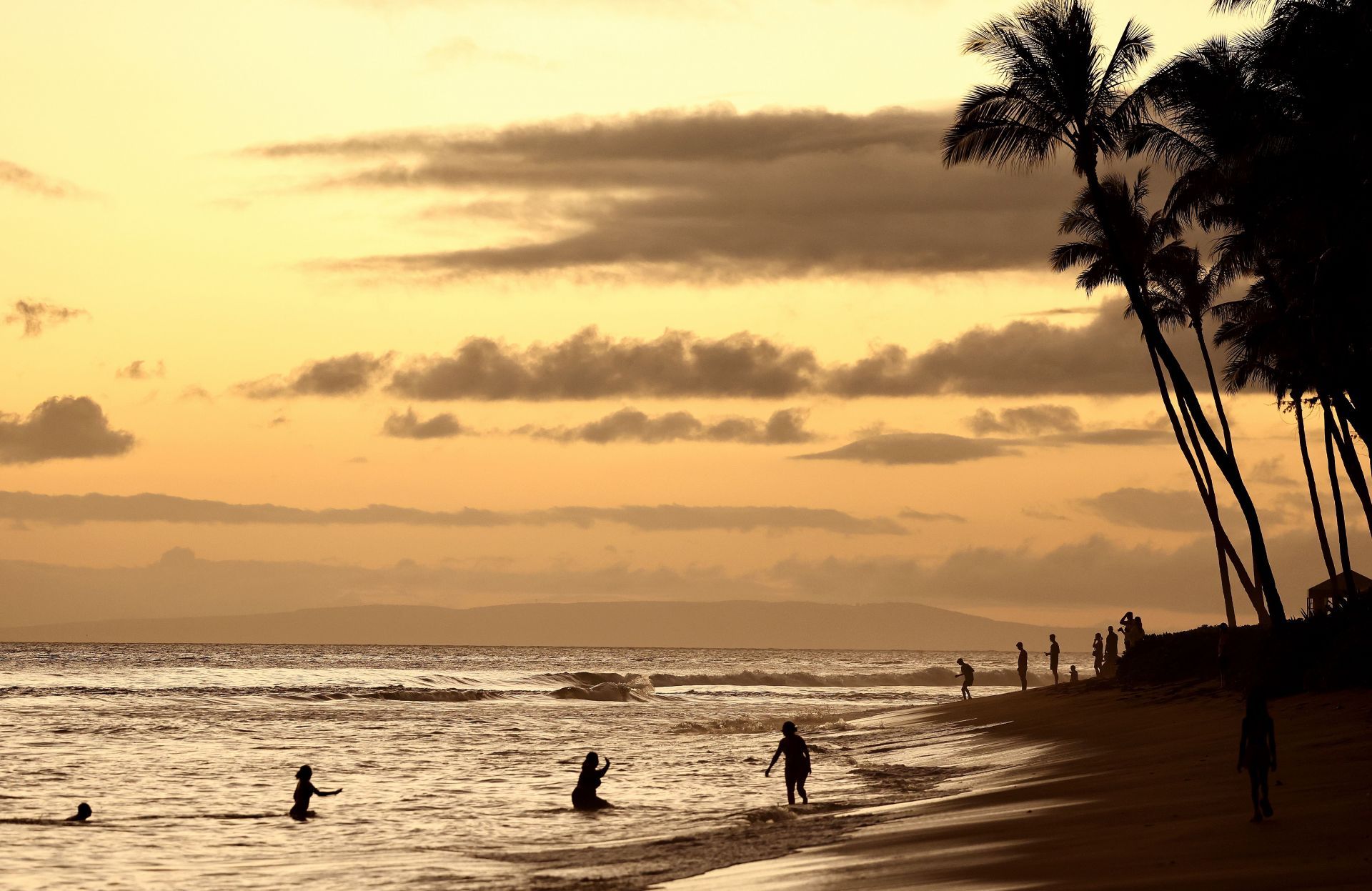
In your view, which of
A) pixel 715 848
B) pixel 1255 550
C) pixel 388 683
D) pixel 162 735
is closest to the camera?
pixel 715 848

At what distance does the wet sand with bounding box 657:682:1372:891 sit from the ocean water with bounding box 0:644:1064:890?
2348 millimetres

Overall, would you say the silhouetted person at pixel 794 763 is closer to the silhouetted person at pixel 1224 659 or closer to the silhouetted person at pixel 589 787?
the silhouetted person at pixel 589 787

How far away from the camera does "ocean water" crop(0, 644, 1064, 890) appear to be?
54.7 ft

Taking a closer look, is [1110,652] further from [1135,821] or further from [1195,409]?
[1135,821]

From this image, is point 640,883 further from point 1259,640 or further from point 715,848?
point 1259,640

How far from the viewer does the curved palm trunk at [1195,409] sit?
27.2 meters

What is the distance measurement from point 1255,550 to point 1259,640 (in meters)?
1.98

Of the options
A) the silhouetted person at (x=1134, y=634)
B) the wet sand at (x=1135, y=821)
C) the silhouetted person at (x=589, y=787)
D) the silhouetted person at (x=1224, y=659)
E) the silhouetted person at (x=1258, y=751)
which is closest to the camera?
the wet sand at (x=1135, y=821)

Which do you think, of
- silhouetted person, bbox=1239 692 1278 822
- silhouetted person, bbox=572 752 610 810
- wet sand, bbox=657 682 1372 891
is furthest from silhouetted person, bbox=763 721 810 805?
silhouetted person, bbox=1239 692 1278 822

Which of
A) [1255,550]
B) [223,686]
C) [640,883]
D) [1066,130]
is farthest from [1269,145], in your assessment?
[223,686]

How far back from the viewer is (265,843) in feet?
61.1

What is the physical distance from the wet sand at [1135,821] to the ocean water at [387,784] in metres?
2.35

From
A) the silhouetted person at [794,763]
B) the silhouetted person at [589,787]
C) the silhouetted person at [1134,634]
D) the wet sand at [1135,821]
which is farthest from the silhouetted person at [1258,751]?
the silhouetted person at [1134,634]

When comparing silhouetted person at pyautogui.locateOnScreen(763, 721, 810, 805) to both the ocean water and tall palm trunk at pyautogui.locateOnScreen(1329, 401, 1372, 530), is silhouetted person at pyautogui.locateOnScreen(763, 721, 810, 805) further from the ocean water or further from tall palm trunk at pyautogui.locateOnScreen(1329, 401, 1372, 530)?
tall palm trunk at pyautogui.locateOnScreen(1329, 401, 1372, 530)
